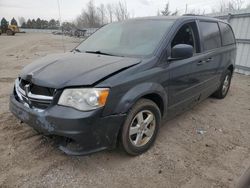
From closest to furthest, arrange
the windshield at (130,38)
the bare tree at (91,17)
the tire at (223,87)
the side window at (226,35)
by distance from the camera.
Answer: the windshield at (130,38)
the side window at (226,35)
the tire at (223,87)
the bare tree at (91,17)

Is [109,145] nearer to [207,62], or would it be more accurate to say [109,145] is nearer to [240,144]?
[240,144]

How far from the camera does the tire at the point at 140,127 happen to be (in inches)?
110

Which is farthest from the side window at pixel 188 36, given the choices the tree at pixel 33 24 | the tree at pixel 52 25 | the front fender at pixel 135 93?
the tree at pixel 52 25

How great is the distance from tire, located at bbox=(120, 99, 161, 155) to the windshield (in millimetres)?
725

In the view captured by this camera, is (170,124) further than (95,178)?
Yes

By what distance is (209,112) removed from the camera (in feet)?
15.6

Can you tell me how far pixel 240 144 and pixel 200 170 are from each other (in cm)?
107

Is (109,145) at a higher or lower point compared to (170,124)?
higher

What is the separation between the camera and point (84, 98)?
2.44 meters

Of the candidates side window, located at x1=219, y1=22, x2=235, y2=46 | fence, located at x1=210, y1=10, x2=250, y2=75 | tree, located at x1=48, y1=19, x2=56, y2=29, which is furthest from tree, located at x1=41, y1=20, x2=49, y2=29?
side window, located at x1=219, y1=22, x2=235, y2=46

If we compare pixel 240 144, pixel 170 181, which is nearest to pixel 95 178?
pixel 170 181

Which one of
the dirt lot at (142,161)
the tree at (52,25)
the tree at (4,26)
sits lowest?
the dirt lot at (142,161)

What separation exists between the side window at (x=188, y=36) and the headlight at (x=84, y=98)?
57.3 inches

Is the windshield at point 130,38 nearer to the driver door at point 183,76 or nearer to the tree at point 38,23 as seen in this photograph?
the driver door at point 183,76
